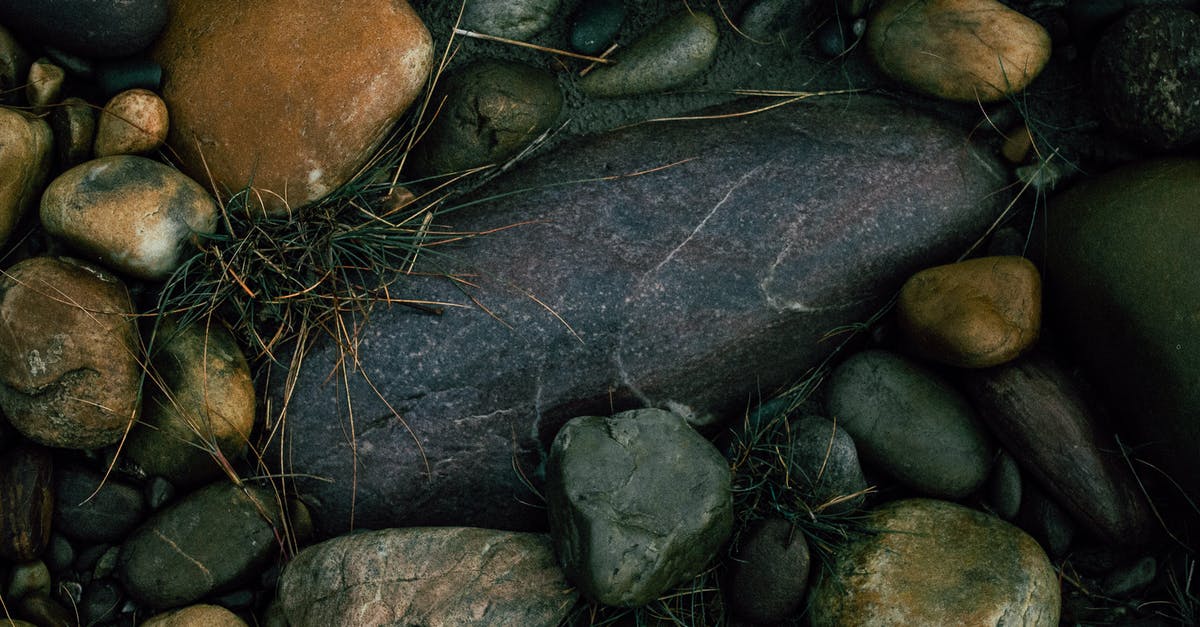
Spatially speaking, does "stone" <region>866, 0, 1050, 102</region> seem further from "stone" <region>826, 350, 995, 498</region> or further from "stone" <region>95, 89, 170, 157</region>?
"stone" <region>95, 89, 170, 157</region>

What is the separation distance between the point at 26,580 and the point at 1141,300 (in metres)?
3.44

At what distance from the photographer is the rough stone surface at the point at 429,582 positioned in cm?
246

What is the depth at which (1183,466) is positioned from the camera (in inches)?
104

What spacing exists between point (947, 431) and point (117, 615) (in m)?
2.61

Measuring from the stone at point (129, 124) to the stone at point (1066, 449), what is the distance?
8.73 feet

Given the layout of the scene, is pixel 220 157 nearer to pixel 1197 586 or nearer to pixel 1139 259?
pixel 1139 259

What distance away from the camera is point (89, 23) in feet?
→ 8.17

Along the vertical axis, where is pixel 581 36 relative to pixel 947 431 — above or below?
above

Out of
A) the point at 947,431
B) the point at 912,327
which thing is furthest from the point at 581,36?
the point at 947,431

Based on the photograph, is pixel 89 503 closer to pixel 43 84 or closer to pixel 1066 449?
pixel 43 84

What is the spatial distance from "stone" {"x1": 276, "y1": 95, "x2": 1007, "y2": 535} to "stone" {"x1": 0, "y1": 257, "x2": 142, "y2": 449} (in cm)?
46

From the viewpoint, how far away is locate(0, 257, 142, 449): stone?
240cm

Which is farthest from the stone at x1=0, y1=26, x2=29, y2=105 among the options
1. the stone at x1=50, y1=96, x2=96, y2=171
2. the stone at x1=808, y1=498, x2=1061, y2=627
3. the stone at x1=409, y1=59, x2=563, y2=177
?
the stone at x1=808, y1=498, x2=1061, y2=627

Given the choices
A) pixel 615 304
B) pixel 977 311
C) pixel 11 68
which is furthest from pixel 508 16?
pixel 977 311
